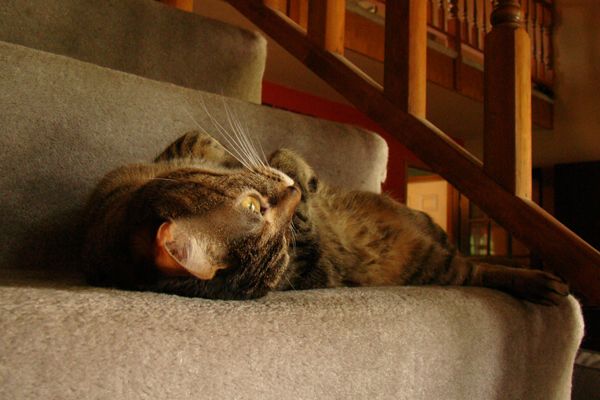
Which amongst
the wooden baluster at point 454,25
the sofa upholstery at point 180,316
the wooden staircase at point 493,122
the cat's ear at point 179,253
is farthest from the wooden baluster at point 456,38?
the cat's ear at point 179,253

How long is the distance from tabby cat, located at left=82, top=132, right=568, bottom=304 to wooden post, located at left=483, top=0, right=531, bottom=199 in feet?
0.67

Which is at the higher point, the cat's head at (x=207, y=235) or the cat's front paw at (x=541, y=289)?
the cat's head at (x=207, y=235)

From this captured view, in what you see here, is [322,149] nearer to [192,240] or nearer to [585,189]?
[192,240]

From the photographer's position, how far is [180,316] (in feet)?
1.77

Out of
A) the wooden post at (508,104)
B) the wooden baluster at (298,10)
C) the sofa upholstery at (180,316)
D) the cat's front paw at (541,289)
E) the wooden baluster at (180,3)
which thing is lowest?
the cat's front paw at (541,289)

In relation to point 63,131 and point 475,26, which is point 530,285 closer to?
point 63,131

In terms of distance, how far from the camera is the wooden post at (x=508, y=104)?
1.12 metres

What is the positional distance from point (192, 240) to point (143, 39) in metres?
0.92

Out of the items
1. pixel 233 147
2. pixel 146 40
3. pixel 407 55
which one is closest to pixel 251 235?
pixel 233 147

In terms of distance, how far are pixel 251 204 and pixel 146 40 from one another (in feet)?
2.63

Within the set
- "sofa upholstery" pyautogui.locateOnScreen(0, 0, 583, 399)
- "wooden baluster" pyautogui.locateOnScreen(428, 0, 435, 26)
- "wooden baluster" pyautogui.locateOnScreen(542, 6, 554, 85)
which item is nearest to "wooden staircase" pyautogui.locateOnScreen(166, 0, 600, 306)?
"sofa upholstery" pyautogui.locateOnScreen(0, 0, 583, 399)

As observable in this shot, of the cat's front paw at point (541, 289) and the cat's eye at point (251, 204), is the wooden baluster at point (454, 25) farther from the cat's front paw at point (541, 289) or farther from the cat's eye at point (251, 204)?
the cat's eye at point (251, 204)

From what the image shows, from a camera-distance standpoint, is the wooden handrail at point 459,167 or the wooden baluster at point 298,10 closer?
the wooden handrail at point 459,167

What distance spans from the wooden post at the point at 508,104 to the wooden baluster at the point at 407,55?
0.18 meters
